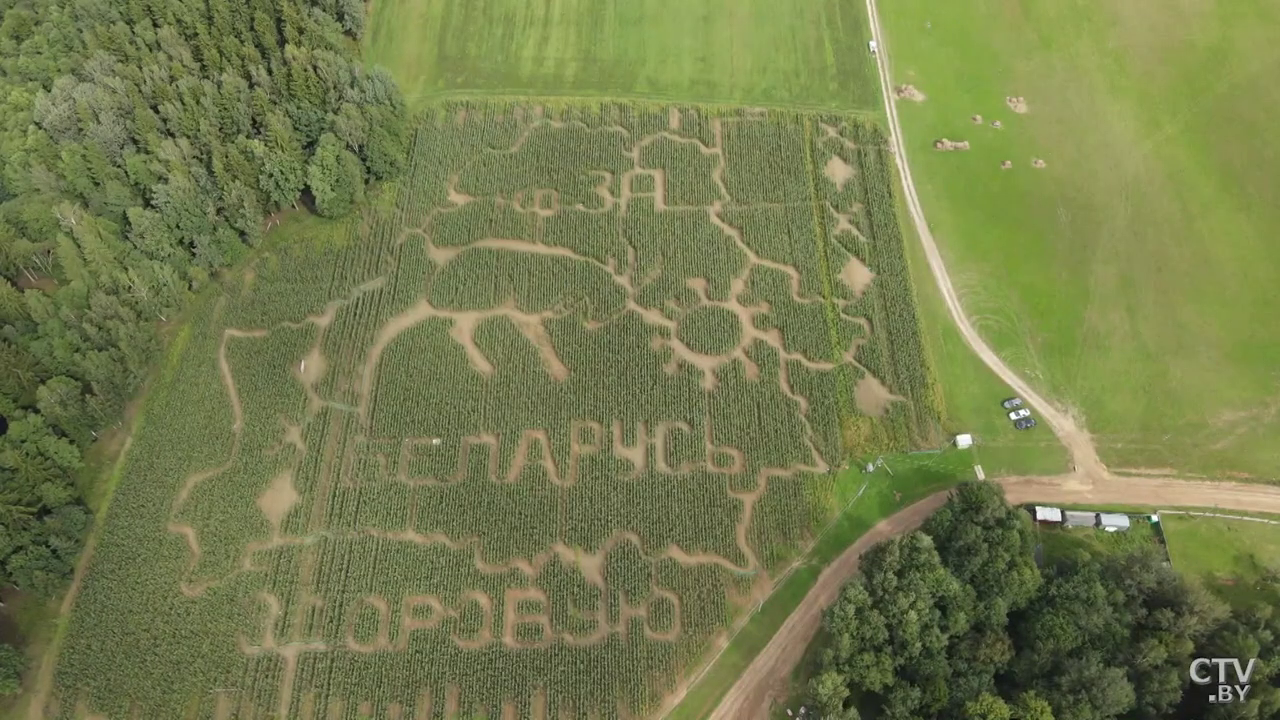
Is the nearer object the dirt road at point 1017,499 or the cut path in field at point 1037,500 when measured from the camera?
the dirt road at point 1017,499

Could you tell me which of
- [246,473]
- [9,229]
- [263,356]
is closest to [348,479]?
[246,473]

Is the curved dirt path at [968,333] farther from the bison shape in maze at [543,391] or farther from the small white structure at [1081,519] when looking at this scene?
the bison shape in maze at [543,391]

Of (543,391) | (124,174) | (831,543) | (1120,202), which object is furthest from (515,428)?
(1120,202)

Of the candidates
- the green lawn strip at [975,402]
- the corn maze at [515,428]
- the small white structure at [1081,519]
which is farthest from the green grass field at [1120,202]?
the corn maze at [515,428]

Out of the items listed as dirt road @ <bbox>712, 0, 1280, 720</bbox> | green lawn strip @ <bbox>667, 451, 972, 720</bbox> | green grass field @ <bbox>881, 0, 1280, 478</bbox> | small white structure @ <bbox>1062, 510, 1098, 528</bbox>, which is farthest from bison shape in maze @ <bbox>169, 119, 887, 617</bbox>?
small white structure @ <bbox>1062, 510, 1098, 528</bbox>

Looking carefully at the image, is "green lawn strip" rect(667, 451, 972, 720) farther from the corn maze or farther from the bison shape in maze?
the bison shape in maze

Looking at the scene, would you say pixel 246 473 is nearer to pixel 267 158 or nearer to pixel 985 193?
pixel 267 158
